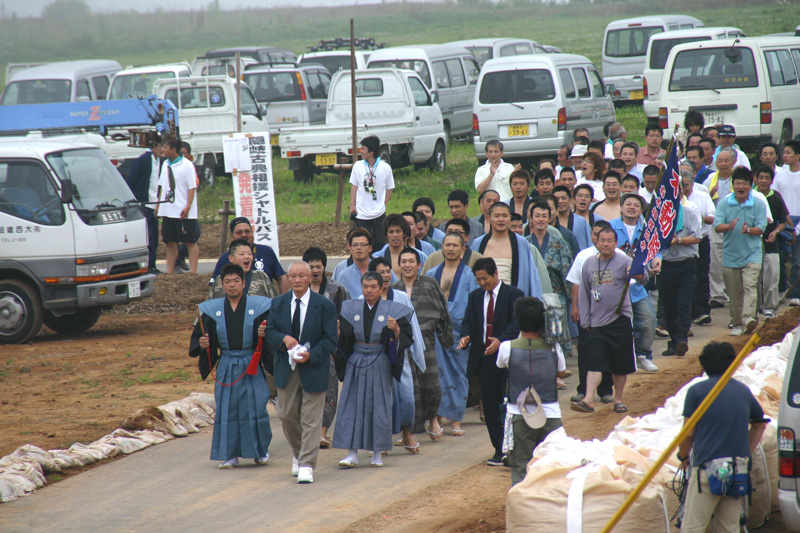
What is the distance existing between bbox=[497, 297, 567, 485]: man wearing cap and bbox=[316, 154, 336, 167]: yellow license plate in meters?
14.3

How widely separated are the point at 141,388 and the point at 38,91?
54.3 feet

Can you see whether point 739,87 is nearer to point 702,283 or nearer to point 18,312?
point 702,283

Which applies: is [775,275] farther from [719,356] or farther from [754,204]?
[719,356]

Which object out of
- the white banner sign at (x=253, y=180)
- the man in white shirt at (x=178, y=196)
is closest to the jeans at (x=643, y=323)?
the white banner sign at (x=253, y=180)

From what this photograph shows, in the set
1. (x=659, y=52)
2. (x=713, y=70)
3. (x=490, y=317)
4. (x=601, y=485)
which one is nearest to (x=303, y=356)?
(x=490, y=317)

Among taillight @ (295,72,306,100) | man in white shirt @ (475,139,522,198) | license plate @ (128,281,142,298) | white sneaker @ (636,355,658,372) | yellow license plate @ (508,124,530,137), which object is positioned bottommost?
white sneaker @ (636,355,658,372)

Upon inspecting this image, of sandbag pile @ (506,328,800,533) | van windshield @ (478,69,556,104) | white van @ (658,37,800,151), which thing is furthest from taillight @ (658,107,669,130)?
sandbag pile @ (506,328,800,533)

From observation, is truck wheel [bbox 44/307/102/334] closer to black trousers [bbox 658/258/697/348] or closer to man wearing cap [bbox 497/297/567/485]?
black trousers [bbox 658/258/697/348]

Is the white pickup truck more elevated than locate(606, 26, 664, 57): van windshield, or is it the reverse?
locate(606, 26, 664, 57): van windshield

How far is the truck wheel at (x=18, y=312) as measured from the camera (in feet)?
38.8

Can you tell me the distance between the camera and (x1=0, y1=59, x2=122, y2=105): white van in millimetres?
24281

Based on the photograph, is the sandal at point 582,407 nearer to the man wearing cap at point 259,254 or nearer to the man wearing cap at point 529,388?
the man wearing cap at point 529,388

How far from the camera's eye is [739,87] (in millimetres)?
18156

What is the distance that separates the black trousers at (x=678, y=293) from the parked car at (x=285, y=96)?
50.9ft
